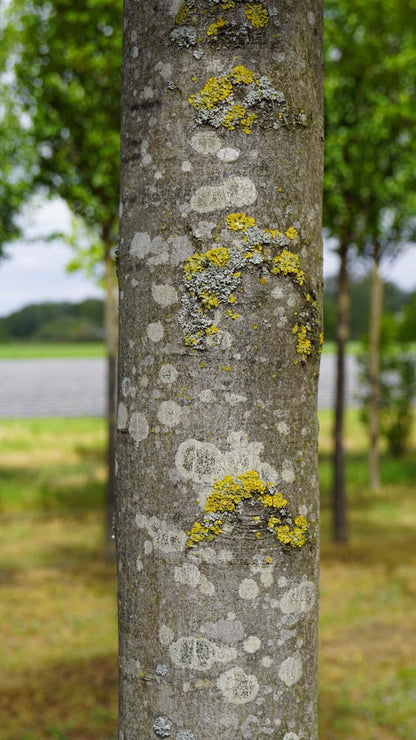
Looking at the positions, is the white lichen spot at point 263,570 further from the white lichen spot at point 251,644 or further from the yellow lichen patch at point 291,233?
the yellow lichen patch at point 291,233

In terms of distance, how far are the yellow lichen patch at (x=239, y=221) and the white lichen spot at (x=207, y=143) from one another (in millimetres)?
160

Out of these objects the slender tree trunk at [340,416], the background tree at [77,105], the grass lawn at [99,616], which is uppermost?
the background tree at [77,105]

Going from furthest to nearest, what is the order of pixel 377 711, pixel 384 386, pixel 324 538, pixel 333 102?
1. pixel 384 386
2. pixel 324 538
3. pixel 333 102
4. pixel 377 711

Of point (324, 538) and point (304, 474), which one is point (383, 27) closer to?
point (324, 538)

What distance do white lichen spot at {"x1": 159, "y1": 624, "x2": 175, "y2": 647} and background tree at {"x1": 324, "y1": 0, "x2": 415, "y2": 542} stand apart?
37.3ft

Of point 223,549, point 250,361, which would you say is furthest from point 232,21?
point 223,549

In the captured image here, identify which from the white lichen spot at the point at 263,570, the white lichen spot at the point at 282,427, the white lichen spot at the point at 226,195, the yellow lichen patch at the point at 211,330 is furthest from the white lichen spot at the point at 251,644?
the white lichen spot at the point at 226,195

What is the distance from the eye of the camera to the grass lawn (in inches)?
278

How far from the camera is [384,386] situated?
22938mm

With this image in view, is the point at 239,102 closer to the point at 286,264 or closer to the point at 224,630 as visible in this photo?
the point at 286,264

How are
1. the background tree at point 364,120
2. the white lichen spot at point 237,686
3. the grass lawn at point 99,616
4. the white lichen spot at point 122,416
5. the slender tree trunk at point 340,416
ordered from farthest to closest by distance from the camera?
1. the slender tree trunk at point 340,416
2. the background tree at point 364,120
3. the grass lawn at point 99,616
4. the white lichen spot at point 122,416
5. the white lichen spot at point 237,686

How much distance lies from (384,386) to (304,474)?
21.9 meters

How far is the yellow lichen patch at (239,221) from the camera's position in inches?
65.6

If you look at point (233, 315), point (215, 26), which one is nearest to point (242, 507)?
point (233, 315)
